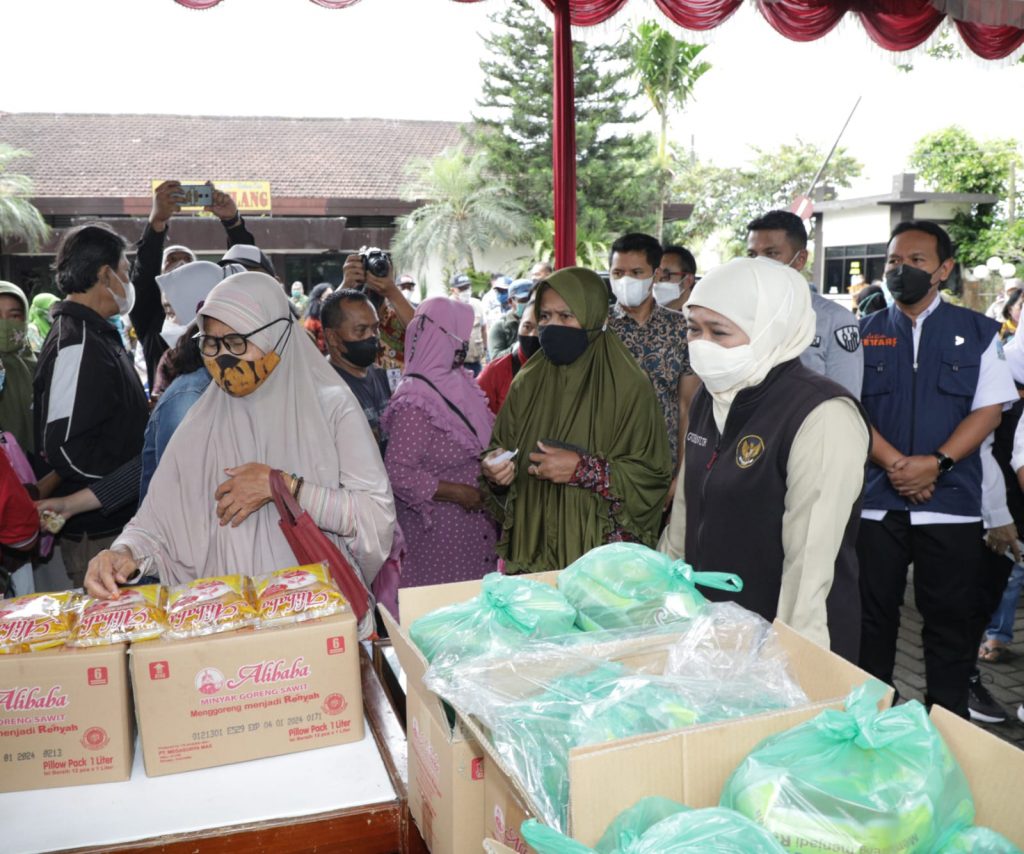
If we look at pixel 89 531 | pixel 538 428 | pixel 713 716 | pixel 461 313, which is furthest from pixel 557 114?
pixel 713 716

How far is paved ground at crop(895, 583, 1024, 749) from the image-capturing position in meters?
3.21

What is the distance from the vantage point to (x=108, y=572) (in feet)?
5.41

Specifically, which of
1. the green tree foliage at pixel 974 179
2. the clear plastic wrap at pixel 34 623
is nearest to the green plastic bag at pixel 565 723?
→ the clear plastic wrap at pixel 34 623

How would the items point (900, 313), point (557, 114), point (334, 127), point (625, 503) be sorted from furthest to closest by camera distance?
point (334, 127), point (557, 114), point (900, 313), point (625, 503)

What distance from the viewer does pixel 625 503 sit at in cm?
248

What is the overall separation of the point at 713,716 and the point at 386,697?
2.69 ft

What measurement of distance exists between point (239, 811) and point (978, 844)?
1012 mm

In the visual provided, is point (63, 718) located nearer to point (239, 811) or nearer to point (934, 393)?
point (239, 811)

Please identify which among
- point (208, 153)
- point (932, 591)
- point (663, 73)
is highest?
point (663, 73)

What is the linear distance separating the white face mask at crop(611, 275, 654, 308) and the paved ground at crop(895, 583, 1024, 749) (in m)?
1.94

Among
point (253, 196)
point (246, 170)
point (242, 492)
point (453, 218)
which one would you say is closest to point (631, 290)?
point (242, 492)

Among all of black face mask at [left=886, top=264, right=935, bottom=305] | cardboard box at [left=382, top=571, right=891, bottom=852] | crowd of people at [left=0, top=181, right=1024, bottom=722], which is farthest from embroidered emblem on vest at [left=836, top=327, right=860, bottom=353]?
cardboard box at [left=382, top=571, right=891, bottom=852]

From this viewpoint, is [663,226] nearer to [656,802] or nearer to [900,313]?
[900,313]

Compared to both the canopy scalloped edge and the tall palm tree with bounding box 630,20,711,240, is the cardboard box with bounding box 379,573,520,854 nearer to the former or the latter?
the canopy scalloped edge
